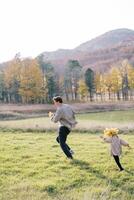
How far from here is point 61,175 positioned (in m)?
14.5

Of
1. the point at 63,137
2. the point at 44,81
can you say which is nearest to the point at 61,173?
the point at 63,137

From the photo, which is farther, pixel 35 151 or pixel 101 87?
pixel 101 87

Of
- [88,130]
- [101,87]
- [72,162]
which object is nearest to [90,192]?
[72,162]

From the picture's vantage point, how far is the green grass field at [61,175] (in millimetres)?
12797

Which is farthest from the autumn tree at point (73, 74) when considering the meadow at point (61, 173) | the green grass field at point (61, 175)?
the green grass field at point (61, 175)

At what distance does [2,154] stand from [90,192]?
227 inches

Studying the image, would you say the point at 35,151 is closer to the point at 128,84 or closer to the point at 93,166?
the point at 93,166

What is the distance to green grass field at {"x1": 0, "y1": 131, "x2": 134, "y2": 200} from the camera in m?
12.8

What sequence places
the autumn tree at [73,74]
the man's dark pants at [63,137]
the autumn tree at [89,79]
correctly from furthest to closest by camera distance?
the autumn tree at [73,74], the autumn tree at [89,79], the man's dark pants at [63,137]

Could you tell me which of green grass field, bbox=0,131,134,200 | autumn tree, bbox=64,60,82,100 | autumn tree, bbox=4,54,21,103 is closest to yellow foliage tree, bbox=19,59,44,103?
autumn tree, bbox=4,54,21,103

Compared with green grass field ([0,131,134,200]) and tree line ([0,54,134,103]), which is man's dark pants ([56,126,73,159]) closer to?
green grass field ([0,131,134,200])

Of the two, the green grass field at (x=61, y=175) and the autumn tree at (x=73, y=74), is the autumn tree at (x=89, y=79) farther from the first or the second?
the green grass field at (x=61, y=175)

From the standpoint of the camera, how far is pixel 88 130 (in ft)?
95.6

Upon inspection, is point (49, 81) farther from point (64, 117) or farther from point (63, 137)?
point (63, 137)
